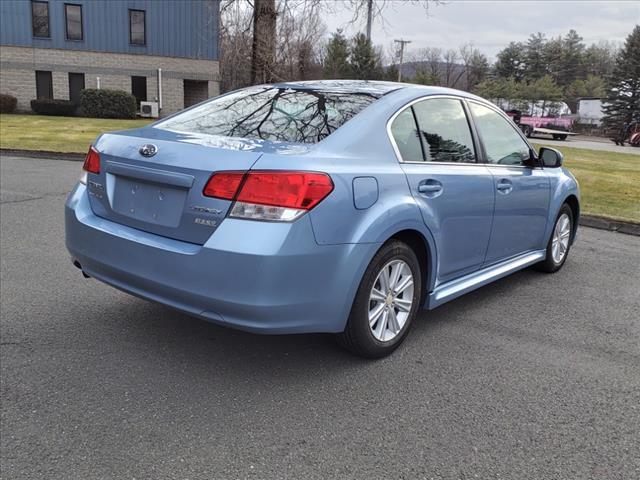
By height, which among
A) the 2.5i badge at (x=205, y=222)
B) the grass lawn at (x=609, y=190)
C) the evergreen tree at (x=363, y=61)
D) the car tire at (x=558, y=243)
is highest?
the evergreen tree at (x=363, y=61)

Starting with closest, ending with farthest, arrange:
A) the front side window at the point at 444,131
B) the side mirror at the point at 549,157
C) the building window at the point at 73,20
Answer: the front side window at the point at 444,131 < the side mirror at the point at 549,157 < the building window at the point at 73,20

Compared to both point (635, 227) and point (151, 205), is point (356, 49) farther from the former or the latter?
point (151, 205)

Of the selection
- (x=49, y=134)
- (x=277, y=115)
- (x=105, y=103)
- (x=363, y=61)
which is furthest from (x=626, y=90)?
(x=277, y=115)

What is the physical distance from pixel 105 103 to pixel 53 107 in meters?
2.76

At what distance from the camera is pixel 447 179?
3846 mm

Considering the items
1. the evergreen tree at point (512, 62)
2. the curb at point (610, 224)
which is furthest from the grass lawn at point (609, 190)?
the evergreen tree at point (512, 62)

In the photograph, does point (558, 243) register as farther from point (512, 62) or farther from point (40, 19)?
point (512, 62)

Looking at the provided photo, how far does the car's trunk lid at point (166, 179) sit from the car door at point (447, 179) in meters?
1.05

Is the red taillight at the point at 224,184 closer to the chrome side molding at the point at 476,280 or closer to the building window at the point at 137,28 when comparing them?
the chrome side molding at the point at 476,280

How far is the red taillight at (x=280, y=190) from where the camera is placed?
2.88m

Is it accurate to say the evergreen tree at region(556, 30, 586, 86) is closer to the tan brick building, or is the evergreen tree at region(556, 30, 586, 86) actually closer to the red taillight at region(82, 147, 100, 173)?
the tan brick building

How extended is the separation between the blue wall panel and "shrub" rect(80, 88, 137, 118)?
3.90 meters

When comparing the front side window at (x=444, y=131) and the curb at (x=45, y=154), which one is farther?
the curb at (x=45, y=154)

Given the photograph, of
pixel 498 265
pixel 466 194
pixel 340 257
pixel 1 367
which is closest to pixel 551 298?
pixel 498 265
